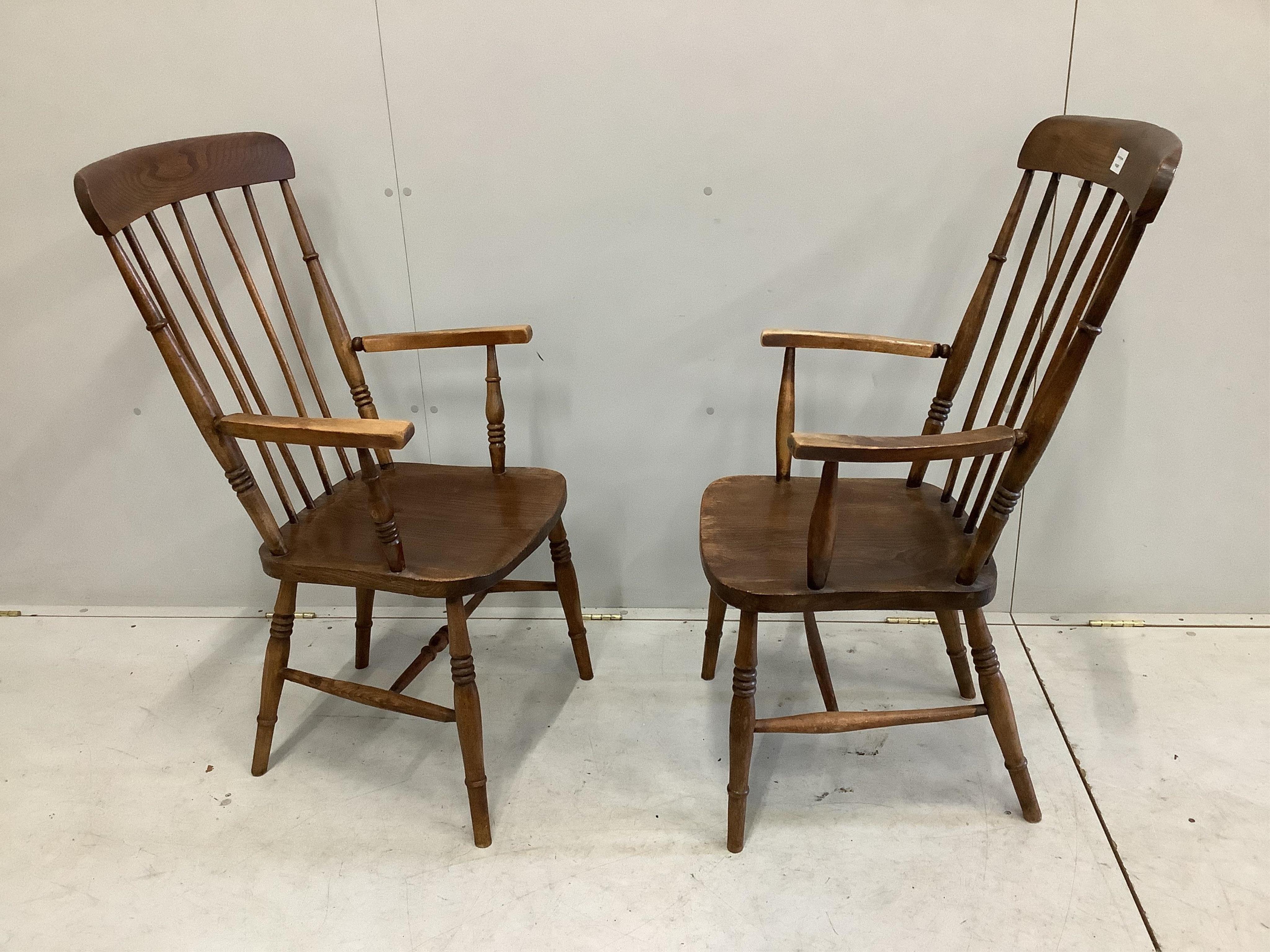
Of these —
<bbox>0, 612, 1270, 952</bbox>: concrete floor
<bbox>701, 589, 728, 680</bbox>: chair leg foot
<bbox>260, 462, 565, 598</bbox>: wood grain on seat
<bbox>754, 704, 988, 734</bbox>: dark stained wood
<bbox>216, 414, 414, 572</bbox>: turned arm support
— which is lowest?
<bbox>0, 612, 1270, 952</bbox>: concrete floor

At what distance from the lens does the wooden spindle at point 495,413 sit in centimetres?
170

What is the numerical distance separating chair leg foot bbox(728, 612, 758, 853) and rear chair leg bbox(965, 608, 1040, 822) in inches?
13.8

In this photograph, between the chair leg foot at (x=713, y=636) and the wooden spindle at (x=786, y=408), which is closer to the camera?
the wooden spindle at (x=786, y=408)

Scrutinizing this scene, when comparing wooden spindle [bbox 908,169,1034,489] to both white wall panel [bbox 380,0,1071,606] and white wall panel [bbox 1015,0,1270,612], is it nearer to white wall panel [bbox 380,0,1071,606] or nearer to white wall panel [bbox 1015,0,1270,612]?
white wall panel [bbox 380,0,1071,606]

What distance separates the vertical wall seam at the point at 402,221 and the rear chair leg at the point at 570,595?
0.41m

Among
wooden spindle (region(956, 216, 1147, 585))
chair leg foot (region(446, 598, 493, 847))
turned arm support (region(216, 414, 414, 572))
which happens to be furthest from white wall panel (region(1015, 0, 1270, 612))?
turned arm support (region(216, 414, 414, 572))

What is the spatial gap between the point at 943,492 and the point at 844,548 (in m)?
0.31

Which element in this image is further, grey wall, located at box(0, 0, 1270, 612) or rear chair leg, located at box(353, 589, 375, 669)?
rear chair leg, located at box(353, 589, 375, 669)

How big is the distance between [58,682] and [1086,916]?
202cm

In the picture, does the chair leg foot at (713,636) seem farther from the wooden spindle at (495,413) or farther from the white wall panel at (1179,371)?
the white wall panel at (1179,371)

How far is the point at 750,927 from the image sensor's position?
1.36m

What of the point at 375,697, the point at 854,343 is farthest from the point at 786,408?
the point at 375,697

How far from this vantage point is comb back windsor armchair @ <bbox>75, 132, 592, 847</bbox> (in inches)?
52.9

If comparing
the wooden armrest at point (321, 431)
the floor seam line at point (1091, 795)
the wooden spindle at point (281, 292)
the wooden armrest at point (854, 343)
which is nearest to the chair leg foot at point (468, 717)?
the wooden armrest at point (321, 431)
